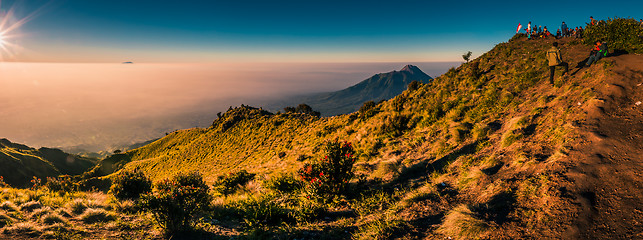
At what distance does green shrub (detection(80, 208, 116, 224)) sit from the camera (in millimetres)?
8148

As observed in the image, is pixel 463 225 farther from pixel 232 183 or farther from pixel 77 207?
pixel 77 207

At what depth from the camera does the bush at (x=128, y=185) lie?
12430 mm

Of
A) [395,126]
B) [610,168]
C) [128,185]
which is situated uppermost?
[610,168]

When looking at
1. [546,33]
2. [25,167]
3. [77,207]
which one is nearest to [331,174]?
[77,207]

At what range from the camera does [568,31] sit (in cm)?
2641

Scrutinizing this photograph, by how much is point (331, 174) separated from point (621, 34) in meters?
21.7

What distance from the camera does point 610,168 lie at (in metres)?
6.25

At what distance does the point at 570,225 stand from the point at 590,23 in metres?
24.4

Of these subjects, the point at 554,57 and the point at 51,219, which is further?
the point at 554,57

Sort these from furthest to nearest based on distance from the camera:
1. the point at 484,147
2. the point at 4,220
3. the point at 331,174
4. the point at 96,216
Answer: the point at 484,147 < the point at 331,174 < the point at 96,216 < the point at 4,220

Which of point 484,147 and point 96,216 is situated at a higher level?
point 484,147

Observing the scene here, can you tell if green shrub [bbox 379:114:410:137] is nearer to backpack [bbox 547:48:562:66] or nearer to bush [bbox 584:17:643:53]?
backpack [bbox 547:48:562:66]

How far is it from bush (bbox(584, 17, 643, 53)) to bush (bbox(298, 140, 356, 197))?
19.2 metres

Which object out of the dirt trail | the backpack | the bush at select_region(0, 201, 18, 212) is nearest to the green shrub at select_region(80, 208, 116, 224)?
the bush at select_region(0, 201, 18, 212)
